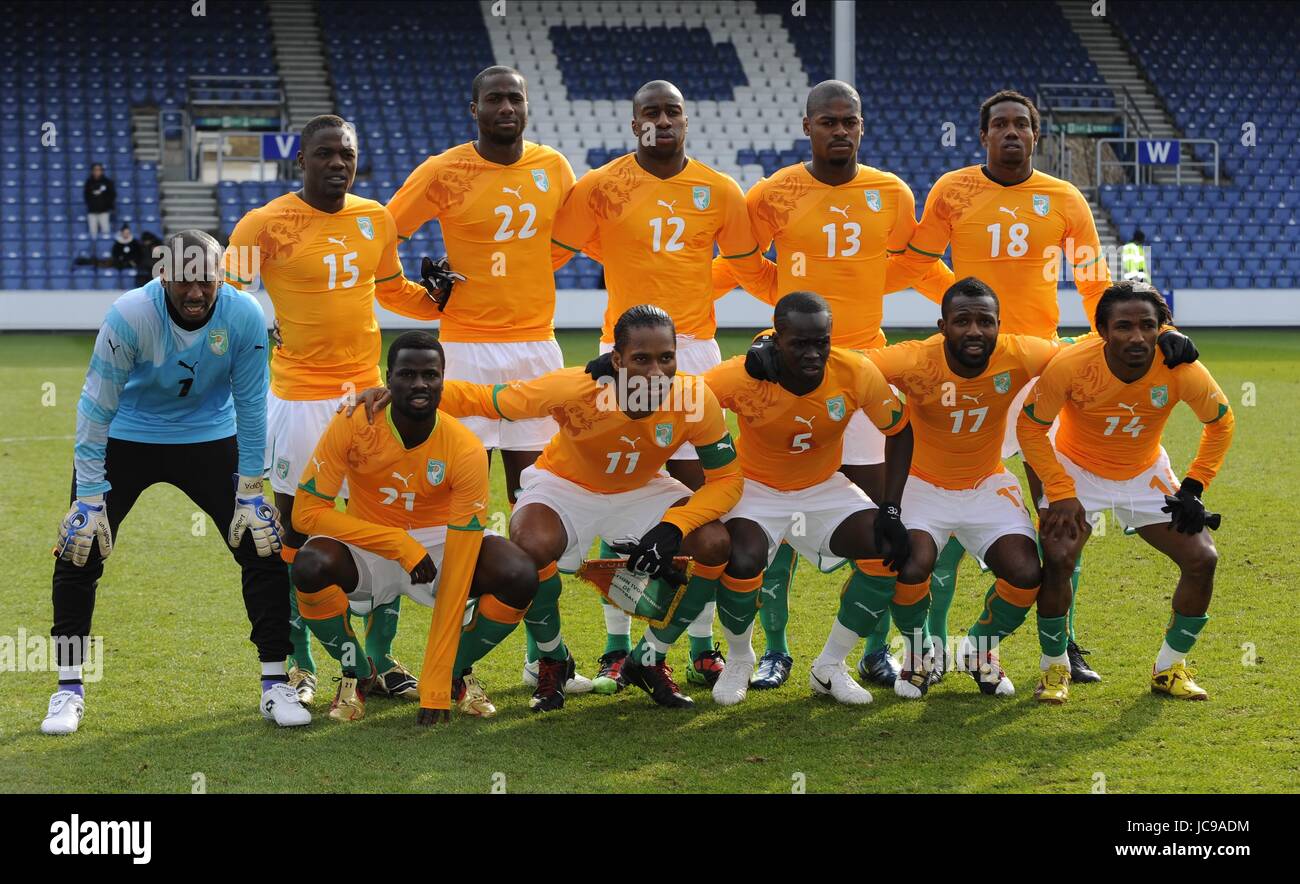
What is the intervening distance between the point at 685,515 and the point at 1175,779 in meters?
1.75

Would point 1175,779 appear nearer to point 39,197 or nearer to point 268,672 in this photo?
point 268,672

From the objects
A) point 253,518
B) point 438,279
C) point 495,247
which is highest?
point 495,247

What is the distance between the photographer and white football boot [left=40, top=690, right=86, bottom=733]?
471 centimetres

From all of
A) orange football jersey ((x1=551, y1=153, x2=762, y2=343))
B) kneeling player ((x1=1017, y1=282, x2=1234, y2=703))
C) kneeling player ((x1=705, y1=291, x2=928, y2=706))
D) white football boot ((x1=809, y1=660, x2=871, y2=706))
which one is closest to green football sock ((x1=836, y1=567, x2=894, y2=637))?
kneeling player ((x1=705, y1=291, x2=928, y2=706))

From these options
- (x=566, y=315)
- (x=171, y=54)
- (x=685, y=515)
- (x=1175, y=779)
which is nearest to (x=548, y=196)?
(x=685, y=515)

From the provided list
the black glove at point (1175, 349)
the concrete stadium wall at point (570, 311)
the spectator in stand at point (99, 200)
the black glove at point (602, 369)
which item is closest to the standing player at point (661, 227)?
the black glove at point (602, 369)

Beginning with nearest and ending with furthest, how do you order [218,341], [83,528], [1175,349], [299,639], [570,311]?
[83,528], [218,341], [1175,349], [299,639], [570,311]

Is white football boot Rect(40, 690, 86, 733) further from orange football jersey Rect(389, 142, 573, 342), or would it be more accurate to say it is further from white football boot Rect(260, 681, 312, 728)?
orange football jersey Rect(389, 142, 573, 342)

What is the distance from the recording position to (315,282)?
5.28 metres

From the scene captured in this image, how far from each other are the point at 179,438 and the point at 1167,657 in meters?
3.45

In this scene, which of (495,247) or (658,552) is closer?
(658,552)

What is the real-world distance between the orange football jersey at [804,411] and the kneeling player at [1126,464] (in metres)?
0.57

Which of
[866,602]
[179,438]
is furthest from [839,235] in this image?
[179,438]

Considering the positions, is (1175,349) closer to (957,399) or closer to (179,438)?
(957,399)
